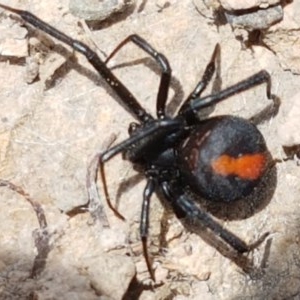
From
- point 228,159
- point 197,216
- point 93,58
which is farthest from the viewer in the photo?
point 93,58

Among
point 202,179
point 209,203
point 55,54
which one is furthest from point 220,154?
point 55,54

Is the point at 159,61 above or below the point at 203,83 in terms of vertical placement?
above

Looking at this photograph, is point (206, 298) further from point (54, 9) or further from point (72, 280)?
point (54, 9)

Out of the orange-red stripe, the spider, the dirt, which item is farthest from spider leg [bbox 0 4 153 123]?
the orange-red stripe

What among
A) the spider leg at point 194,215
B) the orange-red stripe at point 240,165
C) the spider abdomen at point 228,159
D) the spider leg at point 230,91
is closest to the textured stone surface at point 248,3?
the spider leg at point 230,91

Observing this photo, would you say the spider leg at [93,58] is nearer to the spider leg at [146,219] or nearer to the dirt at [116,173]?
the dirt at [116,173]

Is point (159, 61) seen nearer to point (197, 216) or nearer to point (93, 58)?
point (93, 58)

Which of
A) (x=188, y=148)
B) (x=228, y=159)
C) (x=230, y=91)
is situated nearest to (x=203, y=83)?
(x=230, y=91)
